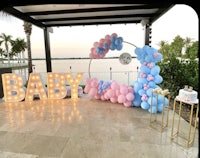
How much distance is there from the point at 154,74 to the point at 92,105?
2.07 metres

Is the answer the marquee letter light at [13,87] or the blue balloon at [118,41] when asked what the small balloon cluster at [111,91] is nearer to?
the blue balloon at [118,41]

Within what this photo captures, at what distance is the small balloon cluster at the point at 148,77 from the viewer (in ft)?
12.3

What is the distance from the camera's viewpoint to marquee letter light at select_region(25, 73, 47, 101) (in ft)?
15.9

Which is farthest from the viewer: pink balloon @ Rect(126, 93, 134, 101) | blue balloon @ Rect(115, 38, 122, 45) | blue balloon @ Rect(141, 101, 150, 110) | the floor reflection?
blue balloon @ Rect(115, 38, 122, 45)

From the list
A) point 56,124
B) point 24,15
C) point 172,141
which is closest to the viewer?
point 172,141

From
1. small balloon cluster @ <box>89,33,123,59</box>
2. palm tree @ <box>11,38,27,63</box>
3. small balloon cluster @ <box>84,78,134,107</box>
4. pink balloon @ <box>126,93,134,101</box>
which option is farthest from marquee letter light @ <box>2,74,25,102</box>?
palm tree @ <box>11,38,27,63</box>

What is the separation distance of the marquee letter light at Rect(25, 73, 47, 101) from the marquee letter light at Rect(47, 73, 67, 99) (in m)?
0.23

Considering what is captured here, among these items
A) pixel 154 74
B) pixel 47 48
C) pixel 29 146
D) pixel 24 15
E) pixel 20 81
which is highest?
pixel 24 15

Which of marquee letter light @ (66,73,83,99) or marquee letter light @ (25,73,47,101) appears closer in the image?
marquee letter light @ (25,73,47,101)

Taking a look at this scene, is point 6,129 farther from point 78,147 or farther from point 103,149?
point 103,149

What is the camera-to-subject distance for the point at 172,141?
2.58 meters

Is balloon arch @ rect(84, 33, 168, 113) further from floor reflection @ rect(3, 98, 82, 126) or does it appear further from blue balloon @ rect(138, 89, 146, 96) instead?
floor reflection @ rect(3, 98, 82, 126)

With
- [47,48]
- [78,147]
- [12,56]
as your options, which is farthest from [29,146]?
[12,56]

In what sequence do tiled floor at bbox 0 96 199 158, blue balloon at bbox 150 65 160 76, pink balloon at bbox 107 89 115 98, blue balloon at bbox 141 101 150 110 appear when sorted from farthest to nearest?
pink balloon at bbox 107 89 115 98 → blue balloon at bbox 141 101 150 110 → blue balloon at bbox 150 65 160 76 → tiled floor at bbox 0 96 199 158
